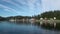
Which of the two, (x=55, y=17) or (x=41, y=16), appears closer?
(x=55, y=17)

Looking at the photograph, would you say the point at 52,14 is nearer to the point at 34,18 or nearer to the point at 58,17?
the point at 58,17

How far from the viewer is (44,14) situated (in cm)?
10769

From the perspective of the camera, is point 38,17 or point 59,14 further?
point 38,17

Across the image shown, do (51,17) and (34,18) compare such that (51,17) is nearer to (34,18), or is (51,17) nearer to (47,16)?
(47,16)

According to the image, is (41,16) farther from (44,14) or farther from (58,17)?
(58,17)

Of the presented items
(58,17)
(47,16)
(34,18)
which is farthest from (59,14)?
(34,18)

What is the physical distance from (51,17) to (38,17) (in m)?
17.8

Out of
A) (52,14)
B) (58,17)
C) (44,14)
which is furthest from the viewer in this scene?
(44,14)

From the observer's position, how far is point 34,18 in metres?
113

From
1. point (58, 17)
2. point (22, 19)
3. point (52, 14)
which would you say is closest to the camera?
point (58, 17)

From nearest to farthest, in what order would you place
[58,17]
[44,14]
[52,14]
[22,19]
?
[58,17], [52,14], [44,14], [22,19]

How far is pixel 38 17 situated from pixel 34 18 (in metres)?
4.00

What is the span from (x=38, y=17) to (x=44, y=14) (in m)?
7.41

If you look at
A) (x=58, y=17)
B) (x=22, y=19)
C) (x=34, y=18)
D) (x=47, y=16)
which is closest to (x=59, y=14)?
(x=58, y=17)
